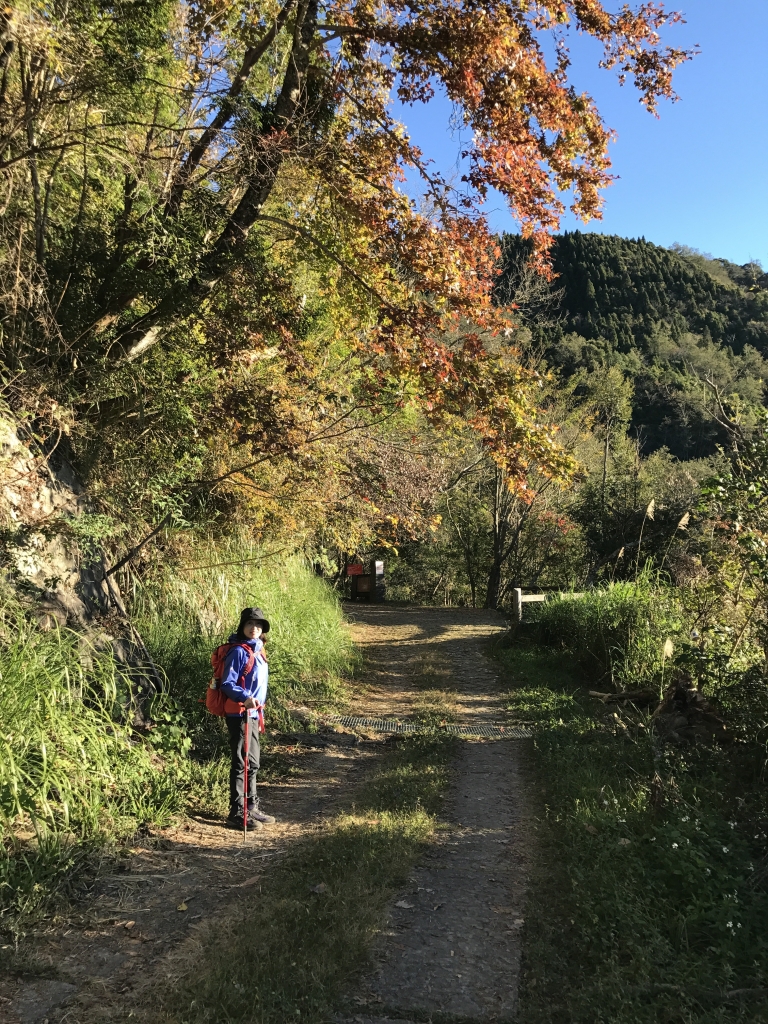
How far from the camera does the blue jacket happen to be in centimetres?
503

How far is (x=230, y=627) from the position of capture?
26.1ft

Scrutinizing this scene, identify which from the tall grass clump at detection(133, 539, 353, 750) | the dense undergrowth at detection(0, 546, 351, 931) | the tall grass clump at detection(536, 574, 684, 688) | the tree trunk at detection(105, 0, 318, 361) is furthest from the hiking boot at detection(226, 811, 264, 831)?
the tall grass clump at detection(536, 574, 684, 688)

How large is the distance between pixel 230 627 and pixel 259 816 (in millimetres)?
3253

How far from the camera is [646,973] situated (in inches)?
113

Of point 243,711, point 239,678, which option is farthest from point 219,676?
point 243,711

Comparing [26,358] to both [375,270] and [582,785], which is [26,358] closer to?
[375,270]

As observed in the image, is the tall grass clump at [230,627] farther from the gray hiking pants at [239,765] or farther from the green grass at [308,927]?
the green grass at [308,927]

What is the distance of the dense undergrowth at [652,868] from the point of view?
9.29 ft

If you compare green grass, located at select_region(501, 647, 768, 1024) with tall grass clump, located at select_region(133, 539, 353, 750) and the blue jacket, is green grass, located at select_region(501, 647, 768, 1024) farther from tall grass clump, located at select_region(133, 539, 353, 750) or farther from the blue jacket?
tall grass clump, located at select_region(133, 539, 353, 750)

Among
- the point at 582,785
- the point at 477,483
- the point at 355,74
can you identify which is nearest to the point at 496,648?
the point at 582,785

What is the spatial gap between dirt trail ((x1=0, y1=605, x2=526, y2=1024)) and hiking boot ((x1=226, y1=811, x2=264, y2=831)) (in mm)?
67

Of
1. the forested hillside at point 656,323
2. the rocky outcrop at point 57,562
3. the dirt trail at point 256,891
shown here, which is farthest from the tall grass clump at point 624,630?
the forested hillside at point 656,323

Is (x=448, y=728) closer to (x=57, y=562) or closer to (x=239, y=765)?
(x=239, y=765)

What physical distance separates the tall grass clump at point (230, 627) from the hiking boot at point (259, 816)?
1.14m
